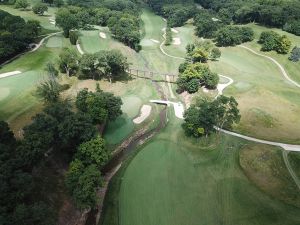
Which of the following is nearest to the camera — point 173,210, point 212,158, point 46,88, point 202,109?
point 173,210

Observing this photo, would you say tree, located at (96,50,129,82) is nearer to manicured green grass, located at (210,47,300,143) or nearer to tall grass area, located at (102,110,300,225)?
manicured green grass, located at (210,47,300,143)

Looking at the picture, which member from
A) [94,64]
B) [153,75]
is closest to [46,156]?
[94,64]

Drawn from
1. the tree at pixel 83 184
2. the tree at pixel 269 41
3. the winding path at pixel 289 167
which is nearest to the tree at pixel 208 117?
the winding path at pixel 289 167

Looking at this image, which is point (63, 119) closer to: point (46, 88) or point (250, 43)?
point (46, 88)

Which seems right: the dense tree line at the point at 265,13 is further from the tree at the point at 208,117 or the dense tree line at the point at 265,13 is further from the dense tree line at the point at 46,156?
the dense tree line at the point at 46,156

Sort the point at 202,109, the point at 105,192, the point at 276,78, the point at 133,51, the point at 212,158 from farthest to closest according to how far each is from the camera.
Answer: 1. the point at 133,51
2. the point at 276,78
3. the point at 202,109
4. the point at 212,158
5. the point at 105,192

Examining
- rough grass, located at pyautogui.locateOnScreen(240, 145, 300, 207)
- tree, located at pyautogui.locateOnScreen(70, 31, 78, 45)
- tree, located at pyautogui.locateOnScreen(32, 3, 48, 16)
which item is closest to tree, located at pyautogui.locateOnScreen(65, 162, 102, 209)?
rough grass, located at pyautogui.locateOnScreen(240, 145, 300, 207)

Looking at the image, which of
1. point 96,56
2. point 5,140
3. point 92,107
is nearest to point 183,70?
point 96,56
